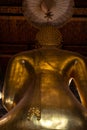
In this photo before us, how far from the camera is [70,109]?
8.83 ft

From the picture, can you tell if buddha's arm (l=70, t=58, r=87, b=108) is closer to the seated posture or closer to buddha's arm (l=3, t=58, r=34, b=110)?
the seated posture

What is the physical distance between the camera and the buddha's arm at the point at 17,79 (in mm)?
2957

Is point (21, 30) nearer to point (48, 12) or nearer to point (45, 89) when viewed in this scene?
point (48, 12)

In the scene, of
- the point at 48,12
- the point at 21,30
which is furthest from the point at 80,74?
the point at 21,30

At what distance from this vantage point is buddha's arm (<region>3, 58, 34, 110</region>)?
116 inches

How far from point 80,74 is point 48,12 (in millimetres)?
493

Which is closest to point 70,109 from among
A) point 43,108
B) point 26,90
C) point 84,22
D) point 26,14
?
point 43,108

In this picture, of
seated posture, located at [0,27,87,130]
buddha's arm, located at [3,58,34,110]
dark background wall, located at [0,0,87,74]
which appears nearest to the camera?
seated posture, located at [0,27,87,130]

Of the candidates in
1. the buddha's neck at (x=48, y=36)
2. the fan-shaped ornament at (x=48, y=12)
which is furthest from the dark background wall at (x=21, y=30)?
the buddha's neck at (x=48, y=36)

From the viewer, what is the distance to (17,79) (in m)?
3.01

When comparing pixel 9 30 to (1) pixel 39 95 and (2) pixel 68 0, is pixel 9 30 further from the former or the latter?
(1) pixel 39 95

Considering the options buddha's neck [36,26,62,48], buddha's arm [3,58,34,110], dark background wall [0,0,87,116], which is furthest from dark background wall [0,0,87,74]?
buddha's arm [3,58,34,110]

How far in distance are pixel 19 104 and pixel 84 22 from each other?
268cm

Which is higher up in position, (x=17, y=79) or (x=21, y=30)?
(x=21, y=30)
